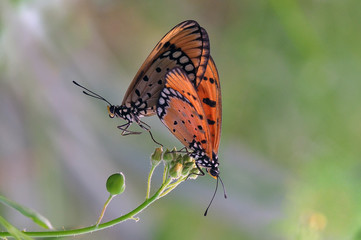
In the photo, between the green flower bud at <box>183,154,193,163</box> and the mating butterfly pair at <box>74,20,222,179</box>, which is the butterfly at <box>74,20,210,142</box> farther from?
the green flower bud at <box>183,154,193,163</box>

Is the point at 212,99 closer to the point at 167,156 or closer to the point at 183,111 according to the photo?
the point at 183,111

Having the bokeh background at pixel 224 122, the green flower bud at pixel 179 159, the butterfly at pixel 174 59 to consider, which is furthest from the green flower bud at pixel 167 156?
the bokeh background at pixel 224 122


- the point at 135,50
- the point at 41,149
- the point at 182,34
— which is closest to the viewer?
the point at 182,34

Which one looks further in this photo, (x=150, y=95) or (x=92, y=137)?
(x=92, y=137)

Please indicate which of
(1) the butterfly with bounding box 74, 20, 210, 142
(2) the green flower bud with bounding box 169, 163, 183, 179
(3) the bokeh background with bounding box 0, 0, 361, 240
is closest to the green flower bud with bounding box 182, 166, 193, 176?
(2) the green flower bud with bounding box 169, 163, 183, 179

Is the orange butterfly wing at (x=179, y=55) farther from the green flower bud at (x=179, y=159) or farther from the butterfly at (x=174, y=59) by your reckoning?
the green flower bud at (x=179, y=159)

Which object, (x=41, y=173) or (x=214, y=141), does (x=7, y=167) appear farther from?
(x=214, y=141)

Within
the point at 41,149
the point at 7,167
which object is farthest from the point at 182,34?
the point at 7,167

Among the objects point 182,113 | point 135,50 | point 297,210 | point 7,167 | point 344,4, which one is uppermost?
point 344,4
